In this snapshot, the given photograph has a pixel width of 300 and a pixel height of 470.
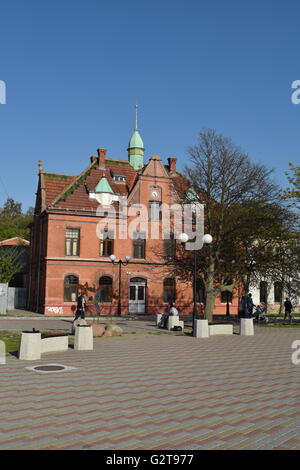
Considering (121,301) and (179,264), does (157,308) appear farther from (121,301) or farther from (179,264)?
(179,264)

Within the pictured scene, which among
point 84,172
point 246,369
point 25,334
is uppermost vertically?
point 84,172

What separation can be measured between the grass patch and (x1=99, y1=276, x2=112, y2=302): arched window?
56.8 feet

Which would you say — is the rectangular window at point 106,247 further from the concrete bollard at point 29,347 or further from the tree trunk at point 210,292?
the concrete bollard at point 29,347

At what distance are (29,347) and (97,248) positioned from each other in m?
25.4

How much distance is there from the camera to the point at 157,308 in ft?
130

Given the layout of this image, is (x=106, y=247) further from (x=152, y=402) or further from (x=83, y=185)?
(x=152, y=402)

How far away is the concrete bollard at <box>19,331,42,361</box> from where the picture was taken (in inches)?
505

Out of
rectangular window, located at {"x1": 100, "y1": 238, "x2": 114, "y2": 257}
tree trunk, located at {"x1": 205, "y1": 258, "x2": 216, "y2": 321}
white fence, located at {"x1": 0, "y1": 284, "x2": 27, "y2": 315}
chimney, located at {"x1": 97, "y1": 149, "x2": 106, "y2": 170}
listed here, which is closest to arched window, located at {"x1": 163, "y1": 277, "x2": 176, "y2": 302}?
rectangular window, located at {"x1": 100, "y1": 238, "x2": 114, "y2": 257}

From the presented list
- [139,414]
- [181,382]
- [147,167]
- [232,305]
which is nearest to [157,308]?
[232,305]

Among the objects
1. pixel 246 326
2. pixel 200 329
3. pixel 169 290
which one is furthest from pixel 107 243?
pixel 200 329

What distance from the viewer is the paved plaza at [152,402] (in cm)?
632

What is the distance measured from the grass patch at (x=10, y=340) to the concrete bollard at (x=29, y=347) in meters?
1.59

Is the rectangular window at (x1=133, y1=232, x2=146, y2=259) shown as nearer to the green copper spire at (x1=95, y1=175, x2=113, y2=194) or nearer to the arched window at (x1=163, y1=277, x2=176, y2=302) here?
the arched window at (x1=163, y1=277, x2=176, y2=302)
